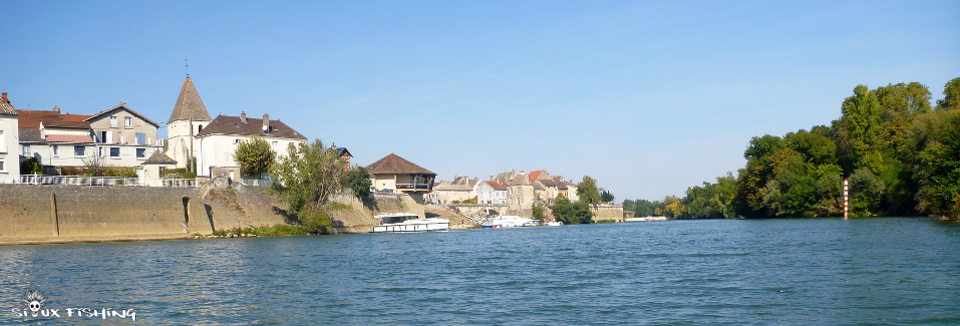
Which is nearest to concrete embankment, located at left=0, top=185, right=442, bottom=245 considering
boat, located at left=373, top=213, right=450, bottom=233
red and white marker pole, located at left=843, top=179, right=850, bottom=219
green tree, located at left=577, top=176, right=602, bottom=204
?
boat, located at left=373, top=213, right=450, bottom=233

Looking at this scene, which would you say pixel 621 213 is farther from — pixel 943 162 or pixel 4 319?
pixel 4 319

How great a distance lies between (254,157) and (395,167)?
2229 centimetres

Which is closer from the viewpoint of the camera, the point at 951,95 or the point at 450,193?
the point at 951,95

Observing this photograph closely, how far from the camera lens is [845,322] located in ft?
51.8

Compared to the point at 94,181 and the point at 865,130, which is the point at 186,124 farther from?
the point at 865,130

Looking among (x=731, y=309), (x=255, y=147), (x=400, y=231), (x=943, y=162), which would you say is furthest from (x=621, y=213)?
(x=731, y=309)

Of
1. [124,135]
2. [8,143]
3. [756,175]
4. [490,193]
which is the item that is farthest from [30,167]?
[490,193]

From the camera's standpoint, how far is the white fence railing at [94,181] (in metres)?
50.0

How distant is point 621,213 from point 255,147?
86.9 m

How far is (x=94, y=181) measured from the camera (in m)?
53.4

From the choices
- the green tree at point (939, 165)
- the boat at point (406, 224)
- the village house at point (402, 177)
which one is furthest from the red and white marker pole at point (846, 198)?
the village house at point (402, 177)

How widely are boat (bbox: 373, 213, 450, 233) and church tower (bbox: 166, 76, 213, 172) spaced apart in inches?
759

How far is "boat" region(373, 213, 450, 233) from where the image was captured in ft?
240

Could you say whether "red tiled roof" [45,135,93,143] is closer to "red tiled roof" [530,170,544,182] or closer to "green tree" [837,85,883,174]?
"green tree" [837,85,883,174]
